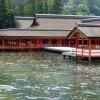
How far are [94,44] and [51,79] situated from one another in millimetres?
17351

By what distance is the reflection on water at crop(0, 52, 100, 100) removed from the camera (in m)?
23.0

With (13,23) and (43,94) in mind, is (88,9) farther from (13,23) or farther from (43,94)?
(43,94)

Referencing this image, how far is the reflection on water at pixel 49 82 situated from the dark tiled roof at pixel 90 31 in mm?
6524

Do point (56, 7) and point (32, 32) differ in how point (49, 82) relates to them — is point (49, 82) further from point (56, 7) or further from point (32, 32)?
point (56, 7)

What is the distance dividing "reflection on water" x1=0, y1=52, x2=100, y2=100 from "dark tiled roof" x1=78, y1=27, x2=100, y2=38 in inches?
257

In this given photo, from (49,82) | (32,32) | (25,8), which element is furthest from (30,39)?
(49,82)

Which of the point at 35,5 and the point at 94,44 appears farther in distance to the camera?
the point at 35,5

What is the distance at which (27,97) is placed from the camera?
2238 centimetres

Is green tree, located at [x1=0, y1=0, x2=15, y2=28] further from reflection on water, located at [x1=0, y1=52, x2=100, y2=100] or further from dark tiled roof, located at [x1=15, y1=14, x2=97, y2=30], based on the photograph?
reflection on water, located at [x1=0, y1=52, x2=100, y2=100]

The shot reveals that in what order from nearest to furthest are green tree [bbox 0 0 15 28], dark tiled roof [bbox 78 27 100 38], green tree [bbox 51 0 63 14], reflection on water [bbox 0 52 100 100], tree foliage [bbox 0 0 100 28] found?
1. reflection on water [bbox 0 52 100 100]
2. dark tiled roof [bbox 78 27 100 38]
3. green tree [bbox 0 0 15 28]
4. tree foliage [bbox 0 0 100 28]
5. green tree [bbox 51 0 63 14]

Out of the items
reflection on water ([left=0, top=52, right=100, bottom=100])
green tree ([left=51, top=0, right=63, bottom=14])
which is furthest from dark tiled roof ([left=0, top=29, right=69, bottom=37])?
green tree ([left=51, top=0, right=63, bottom=14])

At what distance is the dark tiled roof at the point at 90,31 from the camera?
143 feet

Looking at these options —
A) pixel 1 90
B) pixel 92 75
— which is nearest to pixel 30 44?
pixel 92 75

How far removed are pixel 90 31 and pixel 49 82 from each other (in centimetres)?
1757
